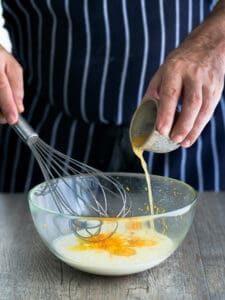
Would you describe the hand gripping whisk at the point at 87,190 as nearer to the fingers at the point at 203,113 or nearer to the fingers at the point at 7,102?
the fingers at the point at 7,102

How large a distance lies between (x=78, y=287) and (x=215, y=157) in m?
0.70

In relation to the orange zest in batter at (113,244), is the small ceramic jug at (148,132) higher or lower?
higher

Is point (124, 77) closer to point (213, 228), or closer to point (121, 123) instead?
point (121, 123)

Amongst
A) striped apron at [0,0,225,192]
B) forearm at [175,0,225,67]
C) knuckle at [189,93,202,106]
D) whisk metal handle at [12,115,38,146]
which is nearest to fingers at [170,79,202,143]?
knuckle at [189,93,202,106]

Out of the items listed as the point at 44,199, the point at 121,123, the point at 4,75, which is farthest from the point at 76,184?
the point at 121,123

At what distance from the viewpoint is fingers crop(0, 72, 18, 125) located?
1286 mm

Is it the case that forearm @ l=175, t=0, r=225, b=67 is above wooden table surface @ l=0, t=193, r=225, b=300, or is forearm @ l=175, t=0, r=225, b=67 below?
above

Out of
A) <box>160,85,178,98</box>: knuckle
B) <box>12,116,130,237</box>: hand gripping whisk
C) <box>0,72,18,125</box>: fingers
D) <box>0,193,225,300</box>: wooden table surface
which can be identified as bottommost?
<box>0,193,225,300</box>: wooden table surface

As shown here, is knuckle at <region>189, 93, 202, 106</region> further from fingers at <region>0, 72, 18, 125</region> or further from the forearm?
fingers at <region>0, 72, 18, 125</region>

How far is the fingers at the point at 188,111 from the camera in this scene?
1208mm

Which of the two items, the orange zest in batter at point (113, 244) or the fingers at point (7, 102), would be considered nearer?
the orange zest in batter at point (113, 244)

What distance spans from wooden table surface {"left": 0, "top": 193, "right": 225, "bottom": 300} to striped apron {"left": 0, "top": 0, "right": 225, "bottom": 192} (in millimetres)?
366

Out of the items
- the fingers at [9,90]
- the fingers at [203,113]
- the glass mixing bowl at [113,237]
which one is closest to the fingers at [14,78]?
the fingers at [9,90]

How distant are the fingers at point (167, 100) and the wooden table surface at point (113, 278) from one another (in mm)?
211
